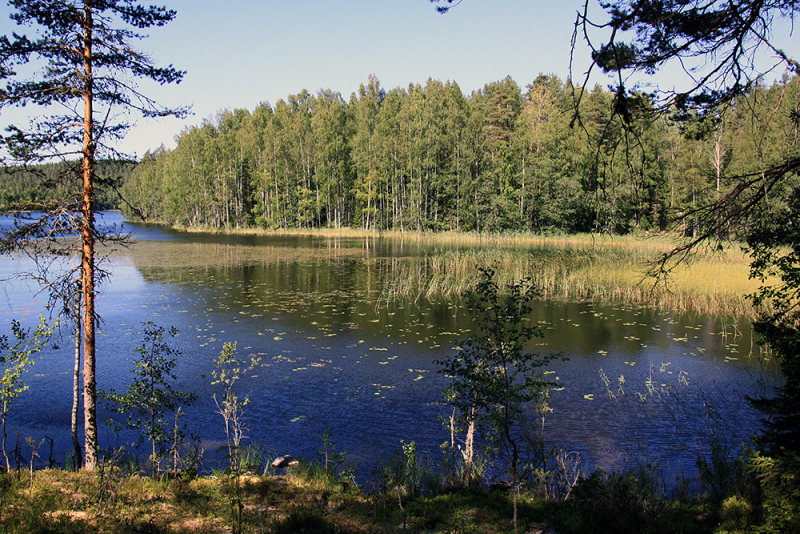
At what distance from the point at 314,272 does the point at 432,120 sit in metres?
26.7

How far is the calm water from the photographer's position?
8141 millimetres

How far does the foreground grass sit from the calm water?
6.08 ft

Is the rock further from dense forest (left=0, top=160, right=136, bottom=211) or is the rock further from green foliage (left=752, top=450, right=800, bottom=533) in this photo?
green foliage (left=752, top=450, right=800, bottom=533)

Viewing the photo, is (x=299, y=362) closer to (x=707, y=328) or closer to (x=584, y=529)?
(x=584, y=529)

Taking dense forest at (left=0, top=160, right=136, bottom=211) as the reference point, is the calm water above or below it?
below

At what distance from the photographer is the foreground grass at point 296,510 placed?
179 inches

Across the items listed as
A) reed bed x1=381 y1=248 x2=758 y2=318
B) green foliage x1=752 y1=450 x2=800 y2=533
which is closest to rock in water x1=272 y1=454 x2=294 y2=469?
green foliage x1=752 y1=450 x2=800 y2=533

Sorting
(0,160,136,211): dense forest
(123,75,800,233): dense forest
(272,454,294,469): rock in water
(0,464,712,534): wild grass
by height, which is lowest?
(272,454,294,469): rock in water

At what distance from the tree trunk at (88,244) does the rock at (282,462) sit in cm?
227

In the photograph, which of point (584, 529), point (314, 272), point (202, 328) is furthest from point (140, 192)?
point (584, 529)

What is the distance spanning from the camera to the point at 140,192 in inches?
3858

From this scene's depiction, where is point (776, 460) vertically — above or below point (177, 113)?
below

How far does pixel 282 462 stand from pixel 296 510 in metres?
2.02

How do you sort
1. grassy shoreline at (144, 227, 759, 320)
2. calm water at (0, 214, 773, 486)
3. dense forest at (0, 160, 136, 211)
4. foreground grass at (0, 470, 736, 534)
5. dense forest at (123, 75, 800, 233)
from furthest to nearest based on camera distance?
dense forest at (123, 75, 800, 233)
grassy shoreline at (144, 227, 759, 320)
calm water at (0, 214, 773, 486)
dense forest at (0, 160, 136, 211)
foreground grass at (0, 470, 736, 534)
